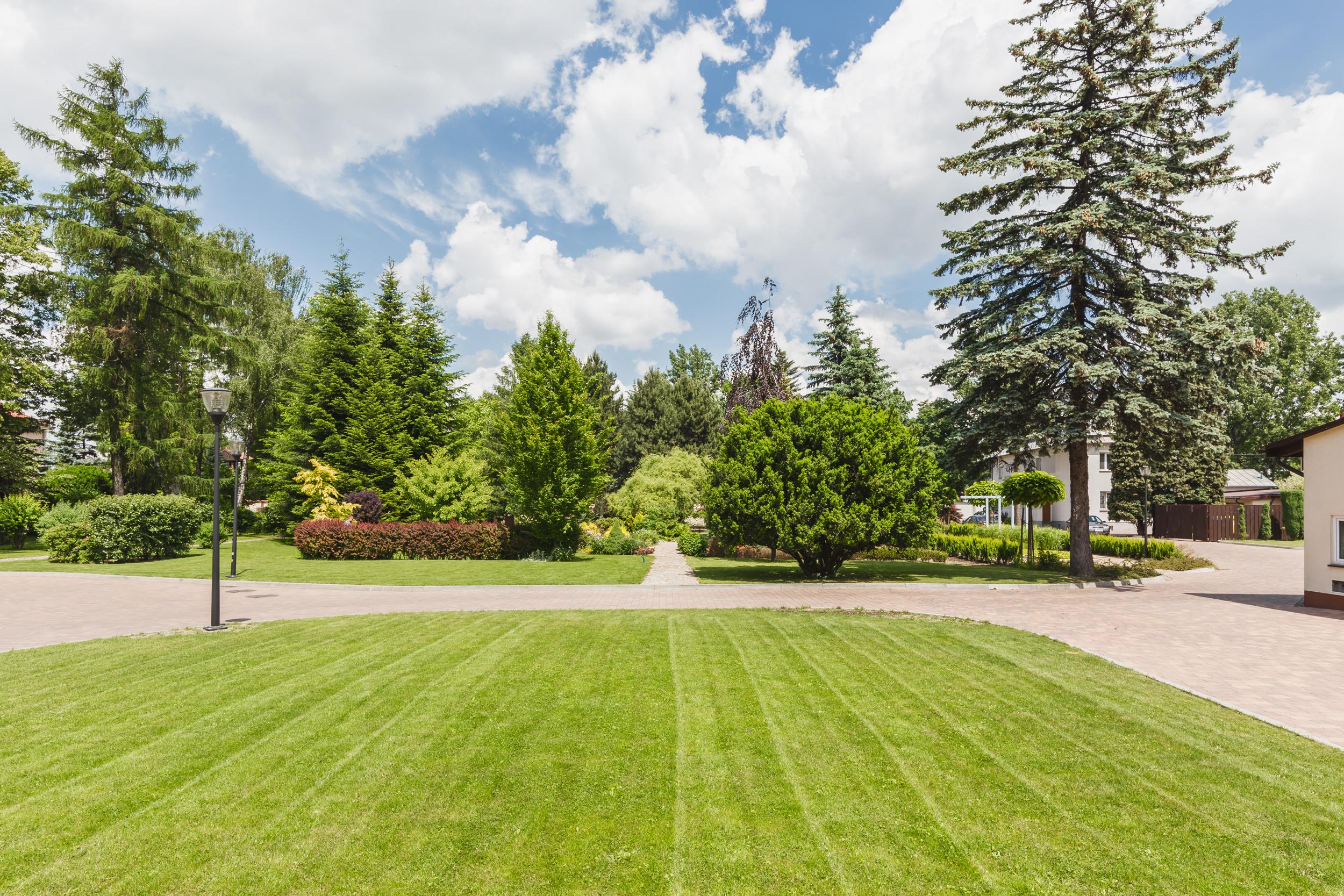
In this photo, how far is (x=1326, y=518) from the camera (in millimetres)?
13023

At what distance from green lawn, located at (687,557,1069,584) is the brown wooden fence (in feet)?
79.7

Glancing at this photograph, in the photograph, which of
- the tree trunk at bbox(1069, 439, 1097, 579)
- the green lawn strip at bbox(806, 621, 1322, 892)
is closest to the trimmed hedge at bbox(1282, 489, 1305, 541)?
the tree trunk at bbox(1069, 439, 1097, 579)

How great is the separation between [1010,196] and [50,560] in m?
32.1

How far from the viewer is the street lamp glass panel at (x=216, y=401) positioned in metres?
10.3

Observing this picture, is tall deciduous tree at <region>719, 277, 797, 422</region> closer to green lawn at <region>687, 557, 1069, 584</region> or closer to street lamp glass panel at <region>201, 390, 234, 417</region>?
green lawn at <region>687, 557, 1069, 584</region>

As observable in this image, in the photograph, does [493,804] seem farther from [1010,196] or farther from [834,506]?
[1010,196]

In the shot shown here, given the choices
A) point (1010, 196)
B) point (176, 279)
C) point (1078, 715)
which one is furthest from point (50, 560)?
point (1010, 196)

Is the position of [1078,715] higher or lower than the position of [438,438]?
lower

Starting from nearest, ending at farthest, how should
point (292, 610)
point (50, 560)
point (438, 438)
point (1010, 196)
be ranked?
point (292, 610), point (1010, 196), point (50, 560), point (438, 438)

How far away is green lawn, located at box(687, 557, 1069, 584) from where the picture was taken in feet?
57.5

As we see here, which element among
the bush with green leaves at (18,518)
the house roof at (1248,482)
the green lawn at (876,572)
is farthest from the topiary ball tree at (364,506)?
the house roof at (1248,482)

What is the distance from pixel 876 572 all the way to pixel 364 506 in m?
21.0

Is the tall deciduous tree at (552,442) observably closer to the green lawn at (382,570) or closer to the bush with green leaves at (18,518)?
the green lawn at (382,570)

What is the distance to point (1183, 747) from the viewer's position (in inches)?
209
